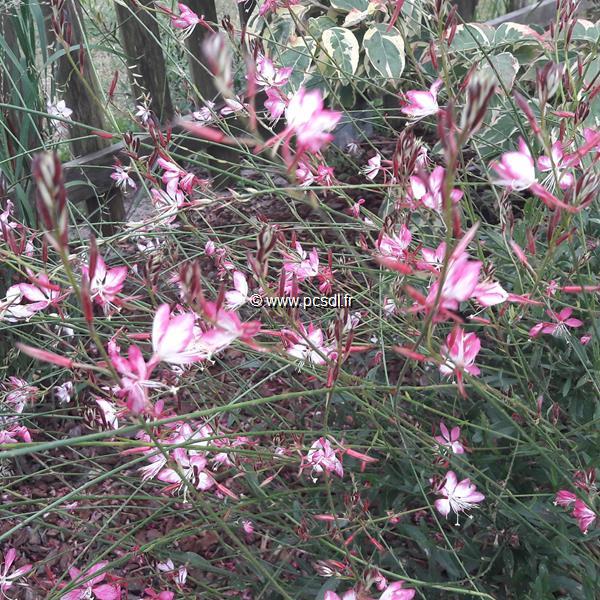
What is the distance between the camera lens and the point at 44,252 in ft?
2.71

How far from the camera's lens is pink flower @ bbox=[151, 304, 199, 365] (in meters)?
0.60

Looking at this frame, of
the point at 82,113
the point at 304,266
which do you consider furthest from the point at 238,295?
the point at 82,113

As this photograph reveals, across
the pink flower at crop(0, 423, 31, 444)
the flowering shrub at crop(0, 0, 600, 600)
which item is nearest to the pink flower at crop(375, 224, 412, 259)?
the flowering shrub at crop(0, 0, 600, 600)

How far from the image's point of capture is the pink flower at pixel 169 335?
603 mm

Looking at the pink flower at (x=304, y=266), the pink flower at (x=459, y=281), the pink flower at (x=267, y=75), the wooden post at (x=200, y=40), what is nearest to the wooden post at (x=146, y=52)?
the wooden post at (x=200, y=40)

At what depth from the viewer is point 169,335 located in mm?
605

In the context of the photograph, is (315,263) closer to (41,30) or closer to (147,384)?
(147,384)

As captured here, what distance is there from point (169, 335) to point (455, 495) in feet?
2.05

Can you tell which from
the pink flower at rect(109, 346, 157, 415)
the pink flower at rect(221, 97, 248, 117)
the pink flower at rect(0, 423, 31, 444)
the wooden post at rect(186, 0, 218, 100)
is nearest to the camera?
the pink flower at rect(109, 346, 157, 415)

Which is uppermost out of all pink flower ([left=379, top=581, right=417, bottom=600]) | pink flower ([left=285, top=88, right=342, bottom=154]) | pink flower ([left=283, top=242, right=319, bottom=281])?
pink flower ([left=285, top=88, right=342, bottom=154])

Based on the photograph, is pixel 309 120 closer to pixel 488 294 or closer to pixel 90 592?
pixel 488 294

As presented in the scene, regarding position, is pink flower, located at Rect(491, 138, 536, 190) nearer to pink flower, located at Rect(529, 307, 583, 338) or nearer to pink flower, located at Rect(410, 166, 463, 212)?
pink flower, located at Rect(410, 166, 463, 212)

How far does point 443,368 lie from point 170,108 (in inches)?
79.3

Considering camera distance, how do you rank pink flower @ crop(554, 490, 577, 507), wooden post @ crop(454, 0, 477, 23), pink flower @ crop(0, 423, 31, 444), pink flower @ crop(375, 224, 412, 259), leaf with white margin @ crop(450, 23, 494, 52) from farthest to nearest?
wooden post @ crop(454, 0, 477, 23) < leaf with white margin @ crop(450, 23, 494, 52) < pink flower @ crop(0, 423, 31, 444) < pink flower @ crop(554, 490, 577, 507) < pink flower @ crop(375, 224, 412, 259)
